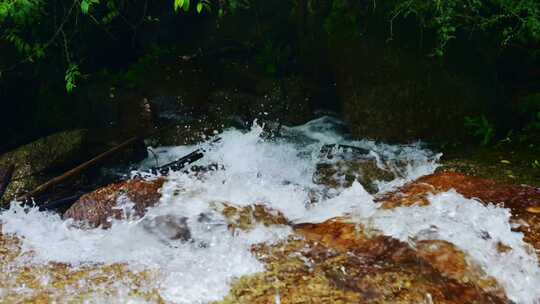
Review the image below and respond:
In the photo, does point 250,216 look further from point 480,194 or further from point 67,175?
point 67,175

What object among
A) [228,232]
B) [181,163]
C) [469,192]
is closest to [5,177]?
[181,163]

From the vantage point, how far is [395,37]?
7.44 meters

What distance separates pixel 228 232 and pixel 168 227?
0.56 metres

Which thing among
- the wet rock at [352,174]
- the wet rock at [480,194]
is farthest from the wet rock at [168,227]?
the wet rock at [352,174]

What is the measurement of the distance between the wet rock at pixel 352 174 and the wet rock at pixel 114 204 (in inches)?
90.6

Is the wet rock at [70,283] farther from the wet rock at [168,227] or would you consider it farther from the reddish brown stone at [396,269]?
the reddish brown stone at [396,269]

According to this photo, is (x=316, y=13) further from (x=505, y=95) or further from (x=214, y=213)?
(x=214, y=213)

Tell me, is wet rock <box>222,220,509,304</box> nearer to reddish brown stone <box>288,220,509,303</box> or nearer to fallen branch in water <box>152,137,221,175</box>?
reddish brown stone <box>288,220,509,303</box>

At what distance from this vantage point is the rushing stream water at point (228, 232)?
144 inches

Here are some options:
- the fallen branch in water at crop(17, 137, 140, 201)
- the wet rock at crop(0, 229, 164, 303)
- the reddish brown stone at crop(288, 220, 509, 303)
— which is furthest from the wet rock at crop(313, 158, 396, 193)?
the wet rock at crop(0, 229, 164, 303)

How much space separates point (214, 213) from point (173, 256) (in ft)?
2.30

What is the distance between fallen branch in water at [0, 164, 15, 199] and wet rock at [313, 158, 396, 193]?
3841 mm

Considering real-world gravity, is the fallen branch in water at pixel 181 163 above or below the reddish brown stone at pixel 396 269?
below

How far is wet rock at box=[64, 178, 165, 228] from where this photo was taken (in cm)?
473
